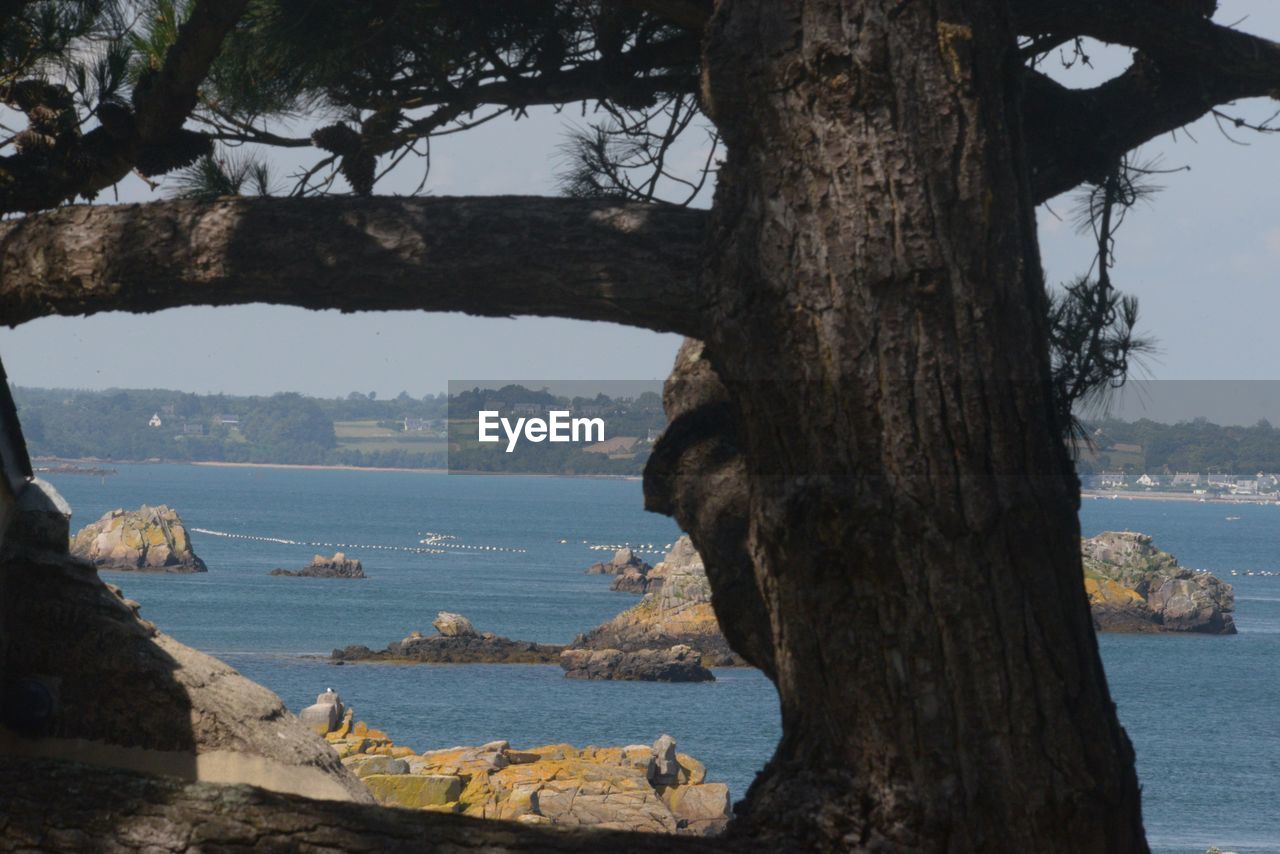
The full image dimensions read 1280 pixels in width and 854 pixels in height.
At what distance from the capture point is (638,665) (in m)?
55.2

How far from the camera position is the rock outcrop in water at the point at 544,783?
55.7 feet

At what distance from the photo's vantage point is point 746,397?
265cm

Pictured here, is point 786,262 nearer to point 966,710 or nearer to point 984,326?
point 984,326

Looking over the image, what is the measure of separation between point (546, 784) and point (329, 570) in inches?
2808

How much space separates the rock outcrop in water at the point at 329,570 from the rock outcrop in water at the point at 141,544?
228 inches

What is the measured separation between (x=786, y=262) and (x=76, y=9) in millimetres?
3038

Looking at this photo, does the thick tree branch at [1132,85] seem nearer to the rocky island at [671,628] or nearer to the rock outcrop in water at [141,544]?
the rocky island at [671,628]

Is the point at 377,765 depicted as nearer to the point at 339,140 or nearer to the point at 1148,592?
the point at 339,140

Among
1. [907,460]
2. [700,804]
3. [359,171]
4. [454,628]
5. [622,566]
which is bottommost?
[622,566]

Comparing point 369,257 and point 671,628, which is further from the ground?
point 369,257

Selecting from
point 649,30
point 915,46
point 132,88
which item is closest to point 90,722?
point 132,88

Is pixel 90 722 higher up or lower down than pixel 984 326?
lower down

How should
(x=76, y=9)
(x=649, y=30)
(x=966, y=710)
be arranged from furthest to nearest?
(x=76, y=9), (x=649, y=30), (x=966, y=710)
